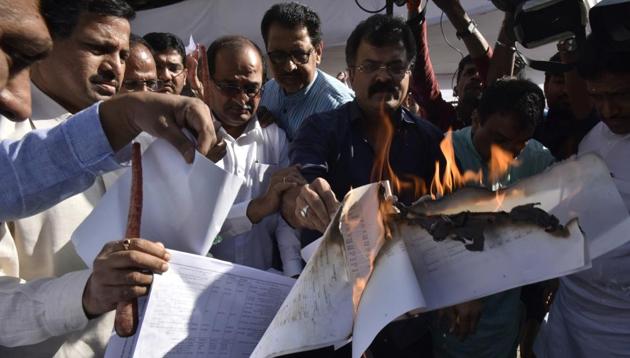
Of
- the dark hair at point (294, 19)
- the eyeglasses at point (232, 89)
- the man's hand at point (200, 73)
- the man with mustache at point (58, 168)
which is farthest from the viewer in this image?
the dark hair at point (294, 19)

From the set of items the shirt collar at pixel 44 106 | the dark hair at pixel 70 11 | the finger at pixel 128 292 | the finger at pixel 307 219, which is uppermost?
the dark hair at pixel 70 11

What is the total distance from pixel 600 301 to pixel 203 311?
5.20ft

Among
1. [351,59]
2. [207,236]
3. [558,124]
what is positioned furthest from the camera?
[558,124]

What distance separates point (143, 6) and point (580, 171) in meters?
8.87

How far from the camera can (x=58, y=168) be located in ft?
3.04

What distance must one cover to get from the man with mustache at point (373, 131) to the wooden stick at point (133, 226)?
65cm

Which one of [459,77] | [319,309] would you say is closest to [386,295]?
[319,309]

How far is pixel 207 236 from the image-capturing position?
101 cm

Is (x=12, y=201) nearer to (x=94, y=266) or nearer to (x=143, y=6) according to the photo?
(x=94, y=266)

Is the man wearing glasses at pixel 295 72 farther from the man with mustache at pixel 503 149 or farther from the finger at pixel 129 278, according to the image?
the finger at pixel 129 278

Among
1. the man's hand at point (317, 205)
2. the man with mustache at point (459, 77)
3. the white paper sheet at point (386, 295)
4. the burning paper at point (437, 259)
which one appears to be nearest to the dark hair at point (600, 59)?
the man with mustache at point (459, 77)

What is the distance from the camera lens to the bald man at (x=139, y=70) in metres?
2.39

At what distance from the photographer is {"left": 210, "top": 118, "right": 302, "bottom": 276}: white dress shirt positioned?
1523 millimetres

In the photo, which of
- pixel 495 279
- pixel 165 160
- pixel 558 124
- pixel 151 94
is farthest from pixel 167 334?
pixel 558 124
